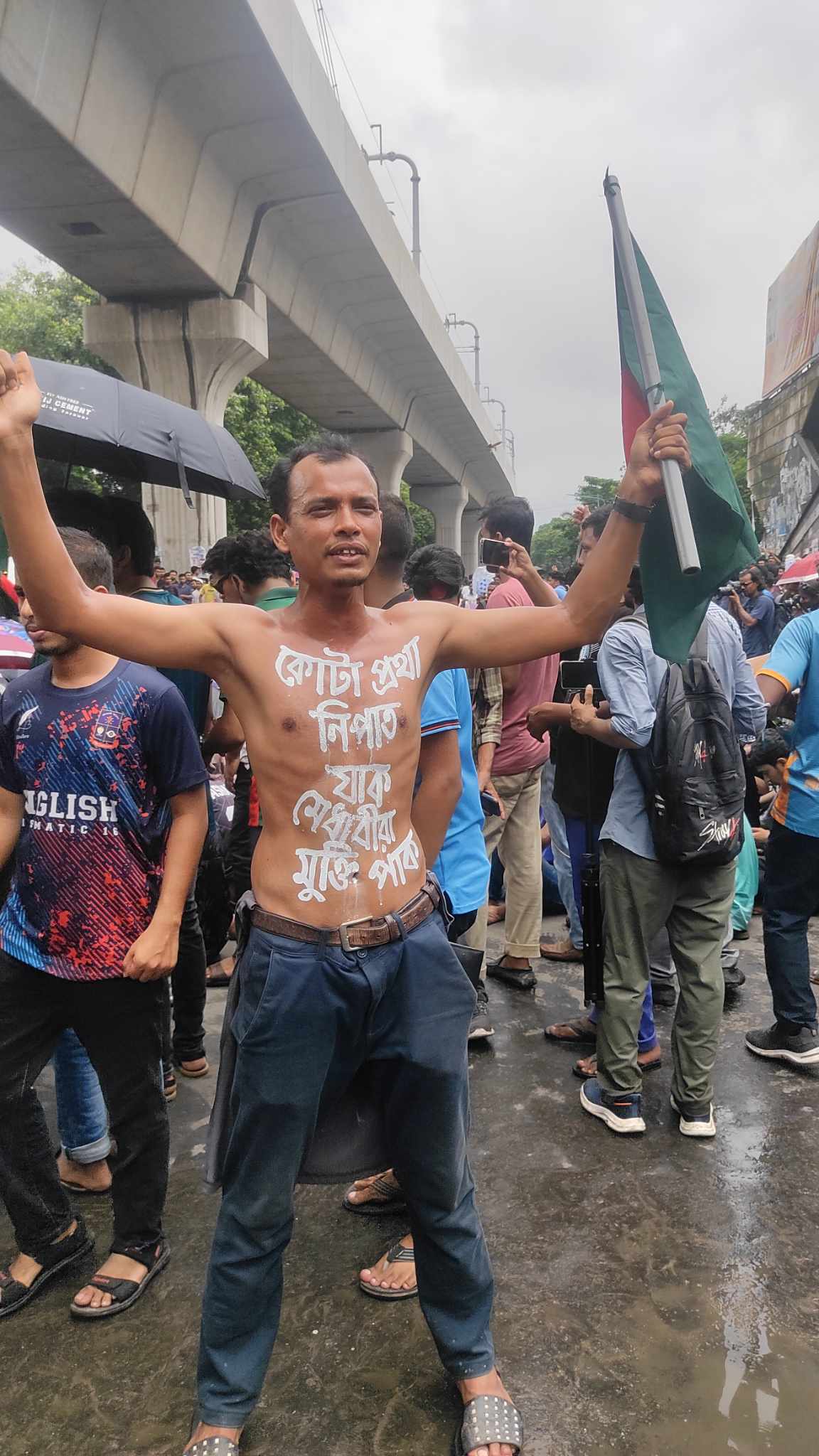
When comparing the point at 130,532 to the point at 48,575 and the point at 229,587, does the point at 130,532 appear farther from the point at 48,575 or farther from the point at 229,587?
the point at 48,575

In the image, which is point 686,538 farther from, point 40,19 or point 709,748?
point 40,19

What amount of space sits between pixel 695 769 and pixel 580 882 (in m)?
1.61

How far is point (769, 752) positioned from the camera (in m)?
4.14

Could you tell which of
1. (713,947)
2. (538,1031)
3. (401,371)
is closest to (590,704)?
(713,947)

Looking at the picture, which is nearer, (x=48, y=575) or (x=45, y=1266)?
(x=48, y=575)

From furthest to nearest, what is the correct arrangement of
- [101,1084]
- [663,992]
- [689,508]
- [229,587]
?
[663,992], [229,587], [101,1084], [689,508]

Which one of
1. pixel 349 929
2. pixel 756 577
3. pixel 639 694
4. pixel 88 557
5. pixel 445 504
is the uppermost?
pixel 445 504

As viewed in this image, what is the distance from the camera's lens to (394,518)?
3.01m

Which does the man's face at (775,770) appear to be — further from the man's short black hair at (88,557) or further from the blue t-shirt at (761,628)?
the blue t-shirt at (761,628)

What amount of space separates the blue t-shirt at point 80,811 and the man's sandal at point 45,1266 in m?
0.77

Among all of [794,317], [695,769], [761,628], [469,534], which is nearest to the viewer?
[695,769]

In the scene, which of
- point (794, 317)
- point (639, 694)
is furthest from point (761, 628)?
point (794, 317)

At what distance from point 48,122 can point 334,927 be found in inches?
384

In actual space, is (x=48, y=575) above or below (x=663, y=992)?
above
